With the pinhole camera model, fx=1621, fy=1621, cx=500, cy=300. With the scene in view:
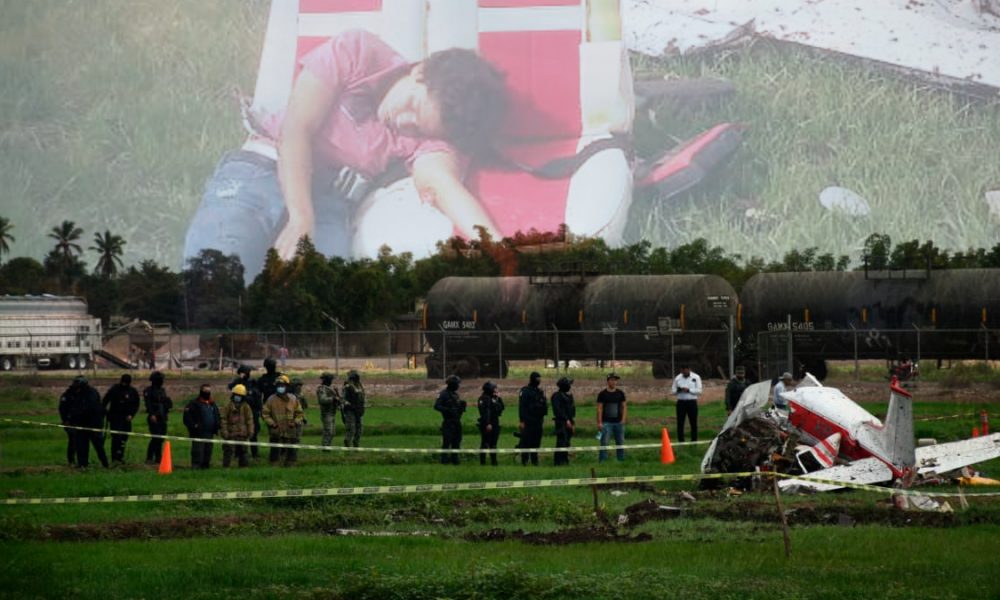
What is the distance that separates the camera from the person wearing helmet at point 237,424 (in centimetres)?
2953

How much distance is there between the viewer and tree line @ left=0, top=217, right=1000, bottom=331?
99.1 meters

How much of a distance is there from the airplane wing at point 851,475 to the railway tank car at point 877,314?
31.9 m

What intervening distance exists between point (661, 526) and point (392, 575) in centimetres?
549

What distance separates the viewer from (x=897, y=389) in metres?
21.6

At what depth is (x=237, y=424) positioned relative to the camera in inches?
1168

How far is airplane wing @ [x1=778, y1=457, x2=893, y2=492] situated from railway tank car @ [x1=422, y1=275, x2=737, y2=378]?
36.2 metres

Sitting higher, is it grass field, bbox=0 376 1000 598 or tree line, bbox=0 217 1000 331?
tree line, bbox=0 217 1000 331

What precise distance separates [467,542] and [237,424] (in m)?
11.1

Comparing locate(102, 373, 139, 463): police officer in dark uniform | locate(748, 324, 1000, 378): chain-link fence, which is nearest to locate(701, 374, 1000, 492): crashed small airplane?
locate(102, 373, 139, 463): police officer in dark uniform

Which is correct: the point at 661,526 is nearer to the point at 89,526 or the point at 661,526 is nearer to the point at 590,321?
the point at 89,526

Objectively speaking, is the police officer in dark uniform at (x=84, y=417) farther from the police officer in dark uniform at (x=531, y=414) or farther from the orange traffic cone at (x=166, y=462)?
the police officer in dark uniform at (x=531, y=414)

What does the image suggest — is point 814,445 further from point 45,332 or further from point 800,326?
point 45,332

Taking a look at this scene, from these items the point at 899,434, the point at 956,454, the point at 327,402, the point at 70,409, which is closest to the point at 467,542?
the point at 899,434

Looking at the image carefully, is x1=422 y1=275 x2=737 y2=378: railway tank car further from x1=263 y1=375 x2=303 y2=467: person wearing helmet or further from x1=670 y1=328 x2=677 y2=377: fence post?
x1=263 y1=375 x2=303 y2=467: person wearing helmet
